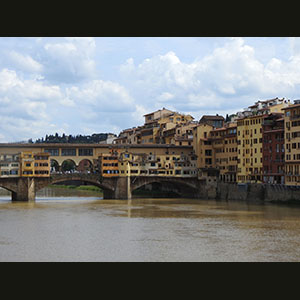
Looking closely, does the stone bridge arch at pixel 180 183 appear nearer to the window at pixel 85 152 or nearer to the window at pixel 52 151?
the window at pixel 85 152

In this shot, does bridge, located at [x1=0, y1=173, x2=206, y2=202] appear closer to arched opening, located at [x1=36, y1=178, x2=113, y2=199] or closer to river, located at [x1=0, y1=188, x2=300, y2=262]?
arched opening, located at [x1=36, y1=178, x2=113, y2=199]

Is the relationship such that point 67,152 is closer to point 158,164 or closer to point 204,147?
point 158,164

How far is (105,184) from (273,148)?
864 inches

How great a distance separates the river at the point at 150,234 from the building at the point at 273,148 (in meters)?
8.19

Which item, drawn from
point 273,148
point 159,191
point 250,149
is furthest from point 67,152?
point 273,148

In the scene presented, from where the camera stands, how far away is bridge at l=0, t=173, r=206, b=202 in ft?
227

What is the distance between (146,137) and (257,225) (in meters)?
57.5

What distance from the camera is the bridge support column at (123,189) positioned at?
241 feet

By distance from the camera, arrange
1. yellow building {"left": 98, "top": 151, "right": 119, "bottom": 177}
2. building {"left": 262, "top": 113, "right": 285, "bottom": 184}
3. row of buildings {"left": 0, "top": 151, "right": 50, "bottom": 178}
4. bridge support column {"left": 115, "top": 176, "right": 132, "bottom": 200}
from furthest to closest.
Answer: yellow building {"left": 98, "top": 151, "right": 119, "bottom": 177} < bridge support column {"left": 115, "top": 176, "right": 132, "bottom": 200} < row of buildings {"left": 0, "top": 151, "right": 50, "bottom": 178} < building {"left": 262, "top": 113, "right": 285, "bottom": 184}

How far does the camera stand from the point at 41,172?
7119 cm

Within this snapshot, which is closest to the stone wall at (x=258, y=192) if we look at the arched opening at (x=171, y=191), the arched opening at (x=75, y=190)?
the arched opening at (x=171, y=191)

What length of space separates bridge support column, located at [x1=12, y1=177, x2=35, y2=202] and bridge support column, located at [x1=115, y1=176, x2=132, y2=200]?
1071 cm

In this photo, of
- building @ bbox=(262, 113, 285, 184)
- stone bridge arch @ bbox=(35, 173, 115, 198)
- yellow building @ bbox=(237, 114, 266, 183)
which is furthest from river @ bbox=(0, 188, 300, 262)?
stone bridge arch @ bbox=(35, 173, 115, 198)
